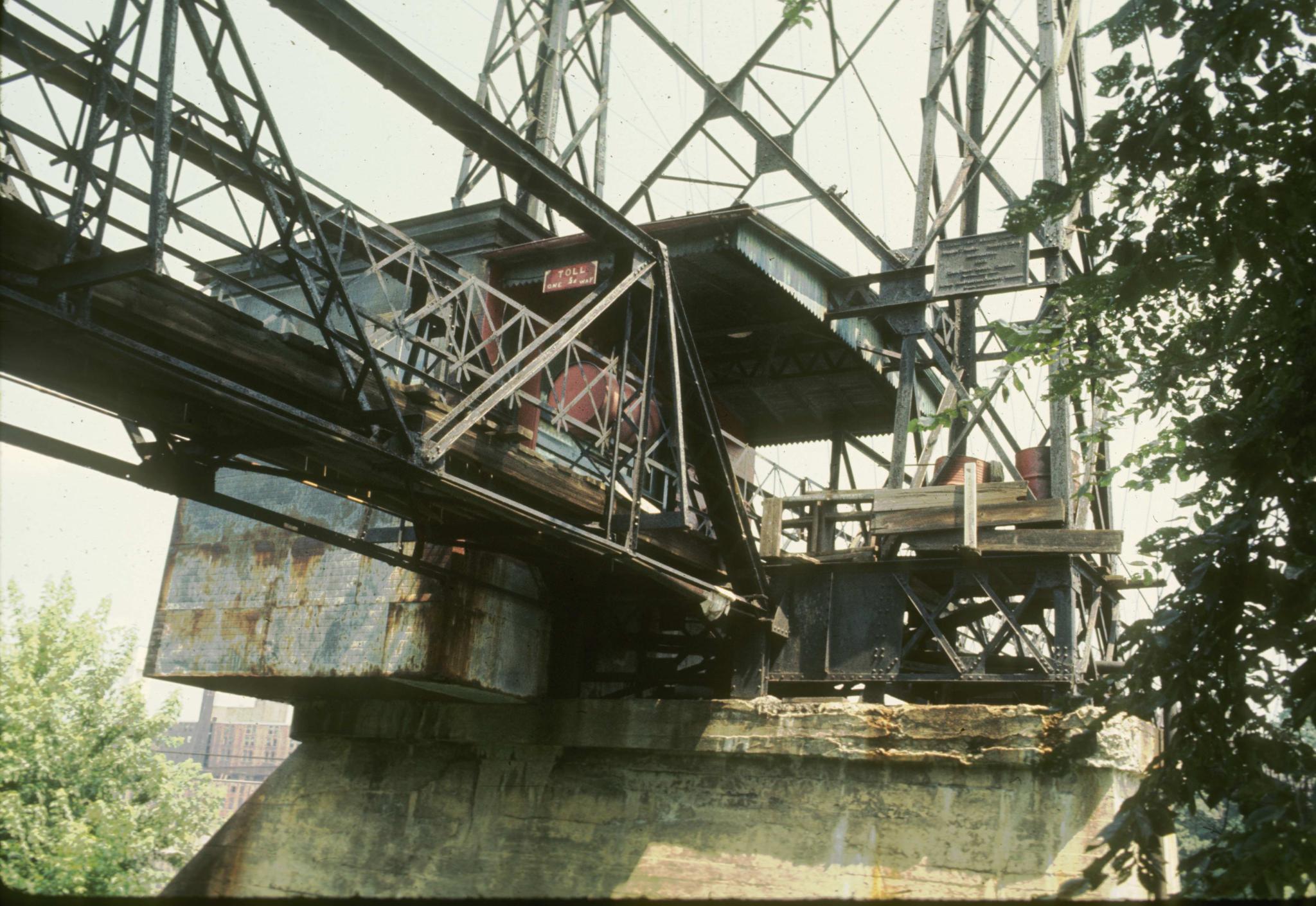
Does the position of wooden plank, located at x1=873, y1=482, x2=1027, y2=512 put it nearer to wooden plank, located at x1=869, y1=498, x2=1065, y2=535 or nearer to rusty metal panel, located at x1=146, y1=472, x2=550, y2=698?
wooden plank, located at x1=869, y1=498, x2=1065, y2=535

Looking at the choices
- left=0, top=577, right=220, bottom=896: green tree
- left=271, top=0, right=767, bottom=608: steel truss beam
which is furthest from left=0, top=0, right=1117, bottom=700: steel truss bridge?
left=0, top=577, right=220, bottom=896: green tree

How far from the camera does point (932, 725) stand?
1008cm

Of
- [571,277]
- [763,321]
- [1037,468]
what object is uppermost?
[763,321]

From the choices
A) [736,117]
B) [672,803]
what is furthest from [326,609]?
[736,117]

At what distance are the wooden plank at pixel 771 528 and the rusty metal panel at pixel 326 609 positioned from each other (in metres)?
2.41

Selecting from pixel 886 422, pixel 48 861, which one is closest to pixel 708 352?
pixel 886 422

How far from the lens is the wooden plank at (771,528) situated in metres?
11.9

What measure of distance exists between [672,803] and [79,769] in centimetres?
3074

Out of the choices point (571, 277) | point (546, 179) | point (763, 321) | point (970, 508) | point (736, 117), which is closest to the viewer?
point (546, 179)

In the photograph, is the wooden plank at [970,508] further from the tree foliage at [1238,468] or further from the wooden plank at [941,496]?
the tree foliage at [1238,468]

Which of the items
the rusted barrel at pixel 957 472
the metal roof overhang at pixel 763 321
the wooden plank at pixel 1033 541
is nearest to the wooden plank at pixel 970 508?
the wooden plank at pixel 1033 541

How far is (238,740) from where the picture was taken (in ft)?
332

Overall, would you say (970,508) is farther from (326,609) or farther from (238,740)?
(238,740)

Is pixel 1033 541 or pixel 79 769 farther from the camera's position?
pixel 79 769
